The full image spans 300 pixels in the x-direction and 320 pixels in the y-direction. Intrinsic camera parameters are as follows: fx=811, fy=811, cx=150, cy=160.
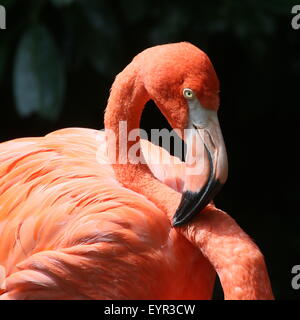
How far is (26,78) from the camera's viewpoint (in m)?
3.98

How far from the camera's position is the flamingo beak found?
2652mm

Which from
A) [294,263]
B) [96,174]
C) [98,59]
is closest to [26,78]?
[98,59]

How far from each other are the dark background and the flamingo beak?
139 cm

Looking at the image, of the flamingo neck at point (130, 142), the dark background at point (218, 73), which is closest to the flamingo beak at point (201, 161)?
the flamingo neck at point (130, 142)

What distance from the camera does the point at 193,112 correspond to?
271 cm

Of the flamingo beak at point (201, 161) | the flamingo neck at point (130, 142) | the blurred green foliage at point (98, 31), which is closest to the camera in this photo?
the flamingo beak at point (201, 161)

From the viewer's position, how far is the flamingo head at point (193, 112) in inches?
105

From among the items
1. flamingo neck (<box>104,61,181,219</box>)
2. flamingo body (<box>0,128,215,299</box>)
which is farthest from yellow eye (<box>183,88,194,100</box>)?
flamingo body (<box>0,128,215,299</box>)

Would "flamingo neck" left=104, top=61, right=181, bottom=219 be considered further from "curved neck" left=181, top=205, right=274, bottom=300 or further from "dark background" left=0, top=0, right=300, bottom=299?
"dark background" left=0, top=0, right=300, bottom=299

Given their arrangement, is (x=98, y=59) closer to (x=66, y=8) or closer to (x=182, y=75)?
(x=66, y=8)

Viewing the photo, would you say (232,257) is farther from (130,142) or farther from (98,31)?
(98,31)

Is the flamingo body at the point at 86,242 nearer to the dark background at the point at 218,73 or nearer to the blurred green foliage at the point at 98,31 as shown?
the blurred green foliage at the point at 98,31

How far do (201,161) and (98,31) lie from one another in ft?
5.38

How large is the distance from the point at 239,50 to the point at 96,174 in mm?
1946
